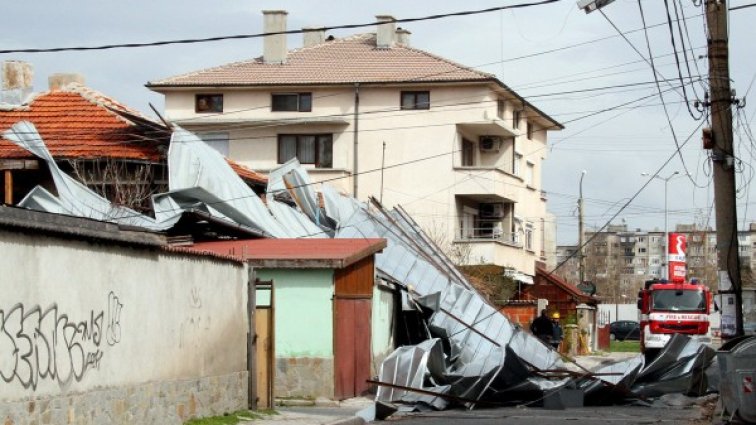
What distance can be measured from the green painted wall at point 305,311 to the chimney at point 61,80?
13655mm

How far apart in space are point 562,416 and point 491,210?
114 feet

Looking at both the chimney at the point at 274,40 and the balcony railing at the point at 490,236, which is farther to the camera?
the chimney at the point at 274,40

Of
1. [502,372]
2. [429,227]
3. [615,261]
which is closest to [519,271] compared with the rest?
[429,227]

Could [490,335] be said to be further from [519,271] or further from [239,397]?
[519,271]

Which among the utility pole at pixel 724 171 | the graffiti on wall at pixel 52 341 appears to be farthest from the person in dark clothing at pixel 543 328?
the graffiti on wall at pixel 52 341

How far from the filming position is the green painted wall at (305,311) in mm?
23766

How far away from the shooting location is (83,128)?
31719 mm

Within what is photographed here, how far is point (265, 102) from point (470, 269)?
11660mm

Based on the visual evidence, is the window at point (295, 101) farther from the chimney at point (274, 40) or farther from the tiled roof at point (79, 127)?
the tiled roof at point (79, 127)

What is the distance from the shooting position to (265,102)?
55.1 m

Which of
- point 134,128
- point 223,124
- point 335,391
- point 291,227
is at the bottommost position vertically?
point 335,391

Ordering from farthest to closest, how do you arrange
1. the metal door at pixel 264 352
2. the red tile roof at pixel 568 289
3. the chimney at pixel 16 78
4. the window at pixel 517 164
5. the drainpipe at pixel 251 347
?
the red tile roof at pixel 568 289
the window at pixel 517 164
the chimney at pixel 16 78
the metal door at pixel 264 352
the drainpipe at pixel 251 347

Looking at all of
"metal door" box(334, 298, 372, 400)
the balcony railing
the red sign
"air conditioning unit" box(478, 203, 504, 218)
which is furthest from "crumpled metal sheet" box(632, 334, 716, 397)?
"air conditioning unit" box(478, 203, 504, 218)

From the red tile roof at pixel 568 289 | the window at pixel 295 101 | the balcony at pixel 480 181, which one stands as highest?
the window at pixel 295 101
